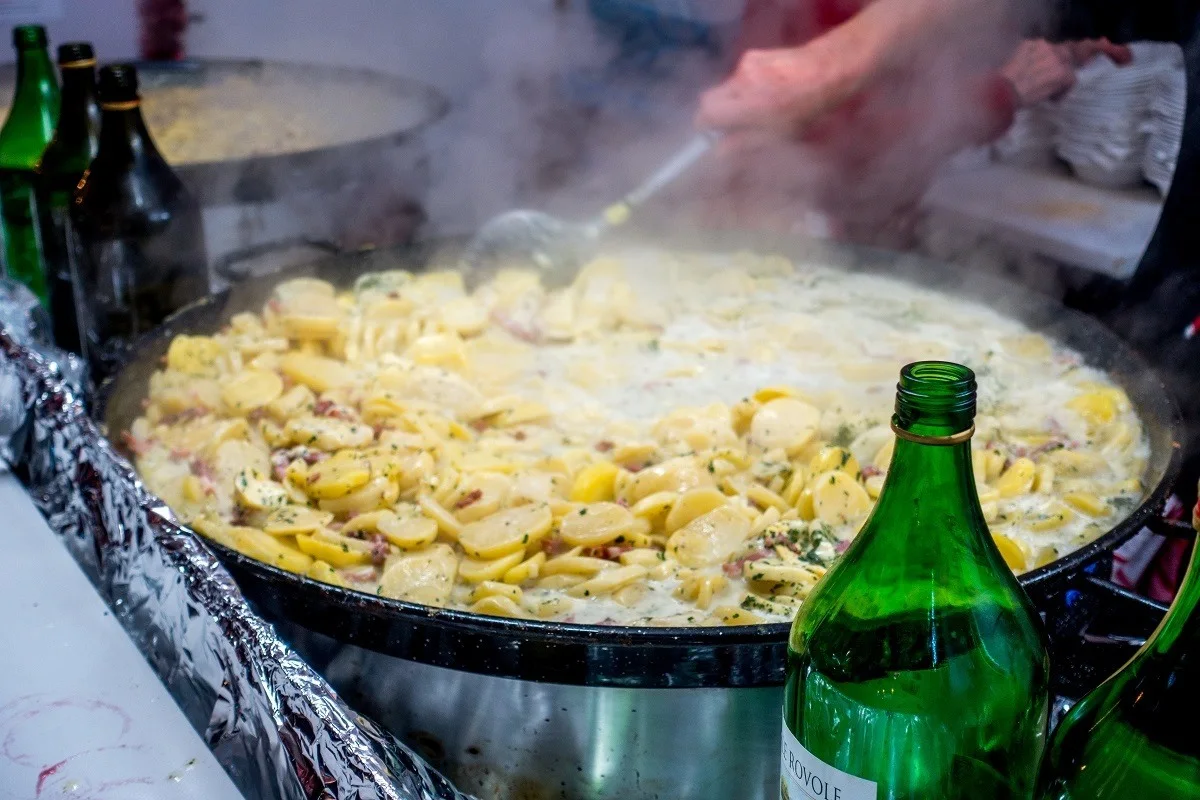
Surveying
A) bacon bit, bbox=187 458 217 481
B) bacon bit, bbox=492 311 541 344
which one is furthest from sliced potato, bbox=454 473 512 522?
bacon bit, bbox=492 311 541 344

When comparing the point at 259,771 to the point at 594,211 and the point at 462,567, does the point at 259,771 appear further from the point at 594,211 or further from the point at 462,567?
the point at 594,211

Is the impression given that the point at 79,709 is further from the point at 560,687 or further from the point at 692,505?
the point at 692,505

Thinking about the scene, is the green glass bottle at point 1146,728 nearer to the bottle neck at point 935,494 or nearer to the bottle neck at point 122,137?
the bottle neck at point 935,494

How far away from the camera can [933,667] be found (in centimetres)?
74

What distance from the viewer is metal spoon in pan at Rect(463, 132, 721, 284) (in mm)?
2254

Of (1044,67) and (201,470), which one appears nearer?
(201,470)

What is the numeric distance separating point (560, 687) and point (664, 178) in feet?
Answer: 4.89

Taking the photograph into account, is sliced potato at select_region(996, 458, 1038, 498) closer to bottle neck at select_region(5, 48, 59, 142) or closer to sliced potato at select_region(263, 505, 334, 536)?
sliced potato at select_region(263, 505, 334, 536)

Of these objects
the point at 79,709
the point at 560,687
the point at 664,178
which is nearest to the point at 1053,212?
the point at 664,178

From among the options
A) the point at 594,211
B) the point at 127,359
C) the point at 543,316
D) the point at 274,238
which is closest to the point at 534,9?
the point at 594,211

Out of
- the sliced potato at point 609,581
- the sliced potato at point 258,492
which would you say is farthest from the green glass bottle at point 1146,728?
the sliced potato at point 258,492

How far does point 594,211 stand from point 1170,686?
2.16 m

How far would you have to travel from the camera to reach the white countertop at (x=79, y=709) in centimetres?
96

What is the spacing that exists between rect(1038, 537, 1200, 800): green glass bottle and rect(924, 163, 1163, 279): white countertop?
230 cm
